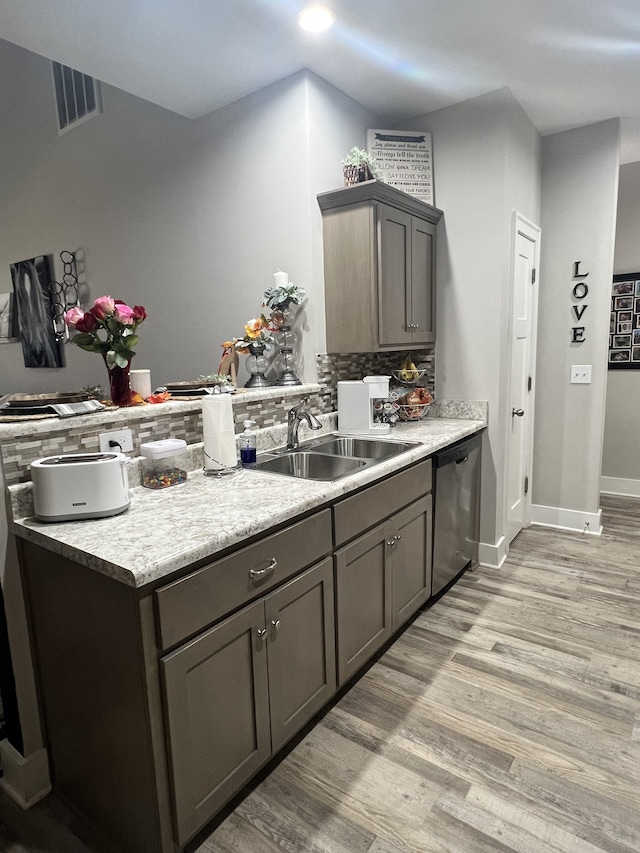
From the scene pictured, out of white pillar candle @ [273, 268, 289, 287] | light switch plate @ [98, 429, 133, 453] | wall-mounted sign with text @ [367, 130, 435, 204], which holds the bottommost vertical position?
light switch plate @ [98, 429, 133, 453]

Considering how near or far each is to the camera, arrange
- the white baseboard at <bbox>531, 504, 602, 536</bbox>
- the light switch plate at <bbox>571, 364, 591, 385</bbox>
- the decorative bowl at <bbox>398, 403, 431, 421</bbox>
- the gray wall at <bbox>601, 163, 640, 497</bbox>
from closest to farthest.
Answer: the decorative bowl at <bbox>398, 403, 431, 421</bbox>, the light switch plate at <bbox>571, 364, 591, 385</bbox>, the white baseboard at <bbox>531, 504, 602, 536</bbox>, the gray wall at <bbox>601, 163, 640, 497</bbox>

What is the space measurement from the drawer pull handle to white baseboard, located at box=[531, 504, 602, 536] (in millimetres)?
2907

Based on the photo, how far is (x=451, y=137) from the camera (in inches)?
119

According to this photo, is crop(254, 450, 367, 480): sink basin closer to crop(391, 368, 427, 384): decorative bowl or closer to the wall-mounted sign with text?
crop(391, 368, 427, 384): decorative bowl

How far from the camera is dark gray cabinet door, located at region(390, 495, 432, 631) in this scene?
2240 mm

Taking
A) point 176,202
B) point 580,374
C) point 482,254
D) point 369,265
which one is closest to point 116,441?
point 369,265

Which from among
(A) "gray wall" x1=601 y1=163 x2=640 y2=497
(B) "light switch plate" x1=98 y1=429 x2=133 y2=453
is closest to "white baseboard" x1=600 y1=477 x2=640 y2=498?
(A) "gray wall" x1=601 y1=163 x2=640 y2=497

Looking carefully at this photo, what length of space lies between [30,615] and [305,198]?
7.19 feet

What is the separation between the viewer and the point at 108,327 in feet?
5.89

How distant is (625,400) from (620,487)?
766 mm

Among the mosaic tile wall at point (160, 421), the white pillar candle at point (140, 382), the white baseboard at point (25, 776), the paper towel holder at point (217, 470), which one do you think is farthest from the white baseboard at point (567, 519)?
the white baseboard at point (25, 776)

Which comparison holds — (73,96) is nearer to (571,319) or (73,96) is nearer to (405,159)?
(405,159)

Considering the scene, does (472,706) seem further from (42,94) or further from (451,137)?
(42,94)

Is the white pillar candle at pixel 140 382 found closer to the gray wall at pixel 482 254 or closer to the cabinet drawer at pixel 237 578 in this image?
the cabinet drawer at pixel 237 578
